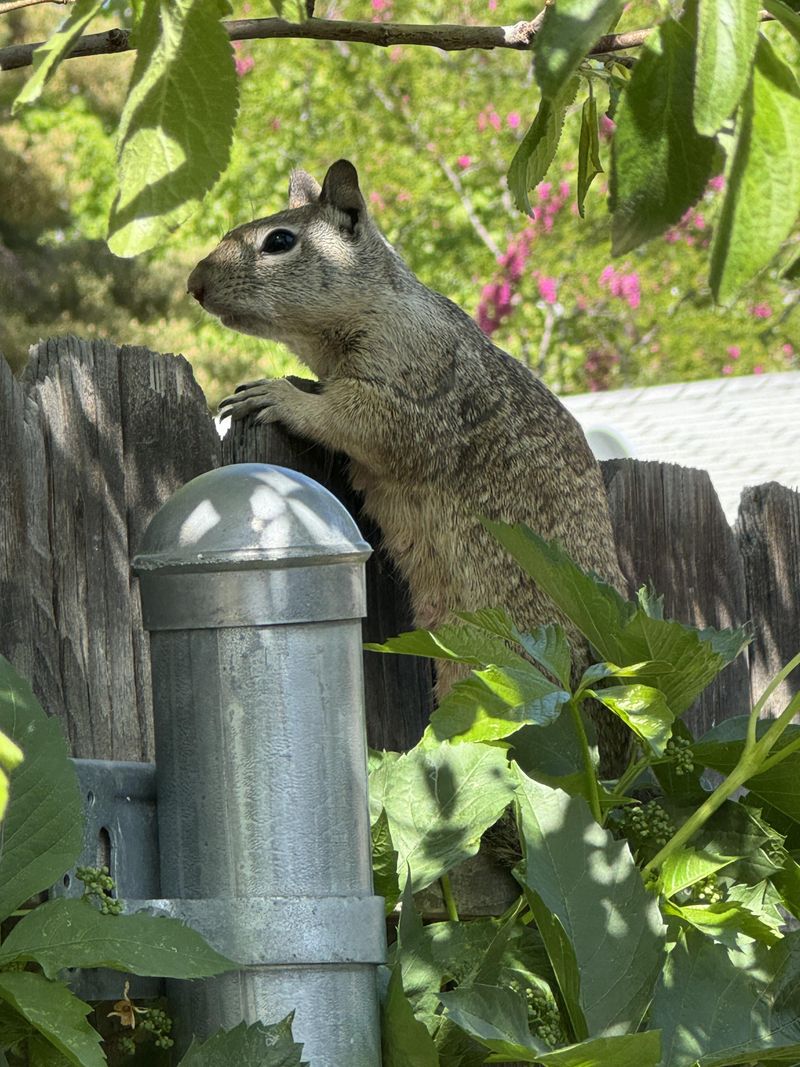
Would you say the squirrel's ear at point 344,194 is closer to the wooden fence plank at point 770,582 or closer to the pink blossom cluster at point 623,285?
the wooden fence plank at point 770,582

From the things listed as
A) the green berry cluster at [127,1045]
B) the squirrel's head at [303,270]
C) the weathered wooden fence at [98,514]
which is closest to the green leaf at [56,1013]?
the green berry cluster at [127,1045]

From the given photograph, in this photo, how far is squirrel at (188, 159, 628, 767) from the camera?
7.61 feet

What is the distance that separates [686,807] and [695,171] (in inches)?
55.0

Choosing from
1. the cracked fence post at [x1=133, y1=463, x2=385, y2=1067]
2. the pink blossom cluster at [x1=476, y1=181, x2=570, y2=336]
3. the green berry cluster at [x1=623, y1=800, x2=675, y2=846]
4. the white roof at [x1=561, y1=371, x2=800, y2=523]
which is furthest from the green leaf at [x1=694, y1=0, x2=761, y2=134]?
the pink blossom cluster at [x1=476, y1=181, x2=570, y2=336]

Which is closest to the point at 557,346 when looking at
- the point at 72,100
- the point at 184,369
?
the point at 72,100

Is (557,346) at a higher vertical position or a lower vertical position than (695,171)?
higher

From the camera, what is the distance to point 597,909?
57.3 inches

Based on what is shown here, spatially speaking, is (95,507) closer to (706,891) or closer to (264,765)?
(264,765)

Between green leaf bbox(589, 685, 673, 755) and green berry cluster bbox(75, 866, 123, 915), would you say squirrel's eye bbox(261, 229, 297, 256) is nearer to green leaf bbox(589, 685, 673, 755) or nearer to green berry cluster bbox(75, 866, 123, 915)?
green leaf bbox(589, 685, 673, 755)

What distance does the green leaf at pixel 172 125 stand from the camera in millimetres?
661

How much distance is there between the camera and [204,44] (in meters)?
0.67

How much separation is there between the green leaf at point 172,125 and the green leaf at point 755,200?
0.85 feet

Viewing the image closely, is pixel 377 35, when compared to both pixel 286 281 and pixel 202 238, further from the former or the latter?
pixel 202 238

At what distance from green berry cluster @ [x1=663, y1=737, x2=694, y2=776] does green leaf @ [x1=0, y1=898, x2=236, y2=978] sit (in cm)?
74
